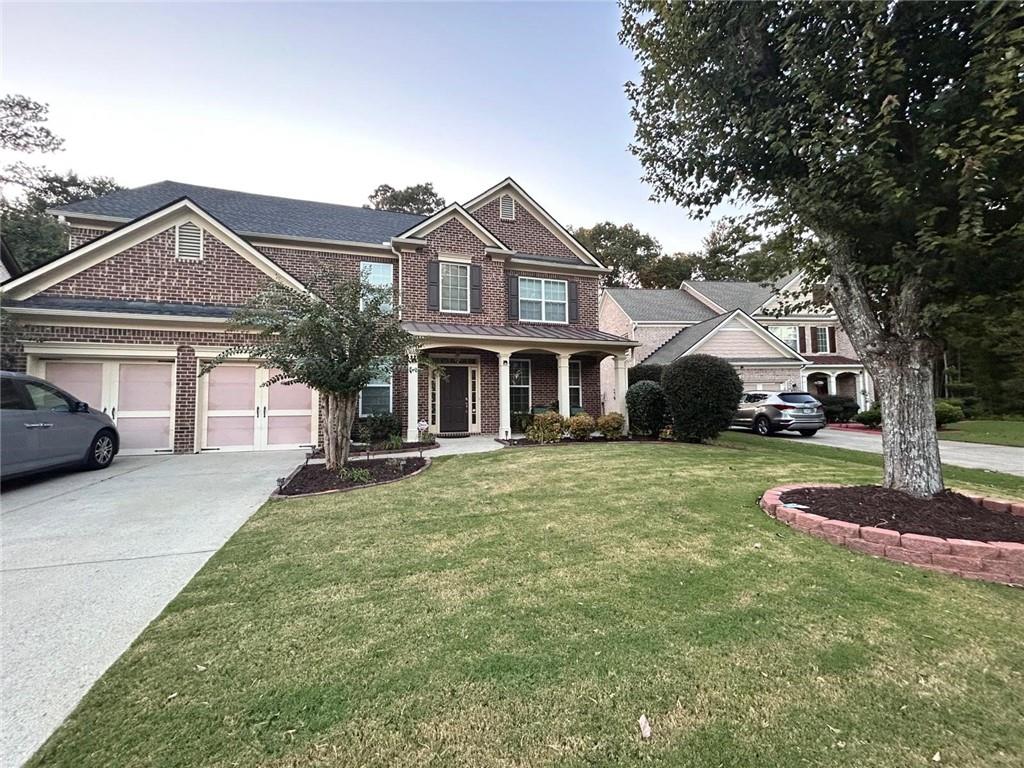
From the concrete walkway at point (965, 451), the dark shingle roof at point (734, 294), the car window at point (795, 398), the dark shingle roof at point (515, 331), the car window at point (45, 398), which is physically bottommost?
the concrete walkway at point (965, 451)

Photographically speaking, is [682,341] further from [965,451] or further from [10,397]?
[10,397]

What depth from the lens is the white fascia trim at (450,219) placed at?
12789 millimetres

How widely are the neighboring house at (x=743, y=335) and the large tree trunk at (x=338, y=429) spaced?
13450 mm

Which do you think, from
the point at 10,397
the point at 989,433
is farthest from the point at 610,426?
the point at 989,433

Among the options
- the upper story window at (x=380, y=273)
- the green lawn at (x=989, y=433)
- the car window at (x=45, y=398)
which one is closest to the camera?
the car window at (x=45, y=398)

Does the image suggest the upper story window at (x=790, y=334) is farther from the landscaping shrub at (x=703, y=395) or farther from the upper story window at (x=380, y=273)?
the upper story window at (x=380, y=273)

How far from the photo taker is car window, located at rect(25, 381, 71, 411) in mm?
6625

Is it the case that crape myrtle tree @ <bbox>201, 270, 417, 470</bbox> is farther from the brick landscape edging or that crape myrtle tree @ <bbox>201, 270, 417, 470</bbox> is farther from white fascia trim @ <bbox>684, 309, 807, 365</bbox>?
white fascia trim @ <bbox>684, 309, 807, 365</bbox>

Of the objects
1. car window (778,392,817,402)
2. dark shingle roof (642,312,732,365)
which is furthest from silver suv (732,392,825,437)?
dark shingle roof (642,312,732,365)

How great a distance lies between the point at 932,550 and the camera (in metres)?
3.46

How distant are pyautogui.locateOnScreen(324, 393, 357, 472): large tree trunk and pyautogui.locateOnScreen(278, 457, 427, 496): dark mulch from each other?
247mm

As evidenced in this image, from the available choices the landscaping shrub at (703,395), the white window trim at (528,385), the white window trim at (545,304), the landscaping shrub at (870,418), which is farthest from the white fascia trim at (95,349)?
the landscaping shrub at (870,418)

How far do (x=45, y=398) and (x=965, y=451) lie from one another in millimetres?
20394

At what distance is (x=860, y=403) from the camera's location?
23094mm
